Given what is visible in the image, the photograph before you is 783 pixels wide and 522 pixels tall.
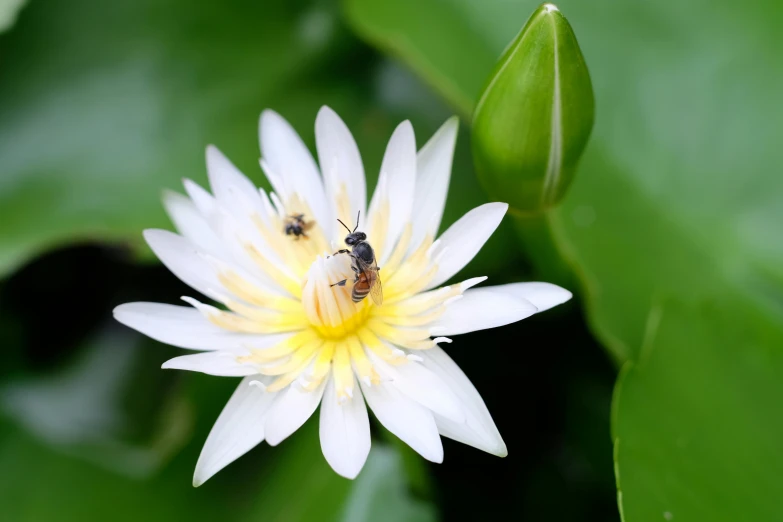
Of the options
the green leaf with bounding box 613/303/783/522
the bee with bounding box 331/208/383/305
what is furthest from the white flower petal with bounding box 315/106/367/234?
the green leaf with bounding box 613/303/783/522

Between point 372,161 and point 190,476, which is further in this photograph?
point 372,161

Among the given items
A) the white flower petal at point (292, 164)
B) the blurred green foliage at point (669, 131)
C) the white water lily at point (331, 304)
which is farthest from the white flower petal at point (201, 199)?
the blurred green foliage at point (669, 131)

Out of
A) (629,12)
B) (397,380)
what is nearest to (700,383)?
(397,380)

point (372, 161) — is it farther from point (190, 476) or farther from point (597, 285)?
point (190, 476)

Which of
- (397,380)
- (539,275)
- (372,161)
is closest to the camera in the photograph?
(397,380)

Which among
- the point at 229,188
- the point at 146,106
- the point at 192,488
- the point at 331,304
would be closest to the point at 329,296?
the point at 331,304

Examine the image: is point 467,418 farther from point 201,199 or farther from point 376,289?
point 201,199

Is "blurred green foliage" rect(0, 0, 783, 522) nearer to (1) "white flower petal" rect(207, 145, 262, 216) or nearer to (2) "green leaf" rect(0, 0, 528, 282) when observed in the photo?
(2) "green leaf" rect(0, 0, 528, 282)
